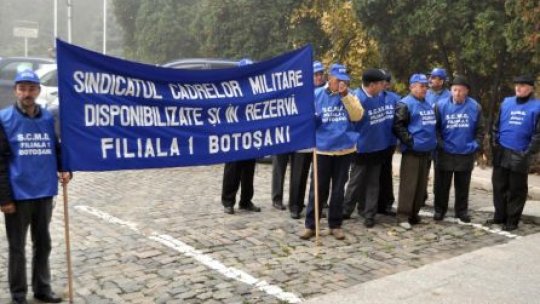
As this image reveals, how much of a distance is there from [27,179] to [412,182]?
4.53 meters

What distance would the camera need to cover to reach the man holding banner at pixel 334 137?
665 cm

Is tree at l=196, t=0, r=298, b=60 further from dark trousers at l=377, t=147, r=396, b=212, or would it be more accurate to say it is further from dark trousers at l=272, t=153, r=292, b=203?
dark trousers at l=377, t=147, r=396, b=212

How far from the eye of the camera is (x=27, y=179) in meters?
4.75

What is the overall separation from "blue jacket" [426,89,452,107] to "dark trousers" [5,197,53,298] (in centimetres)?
505

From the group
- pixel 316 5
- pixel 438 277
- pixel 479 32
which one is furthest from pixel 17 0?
pixel 438 277

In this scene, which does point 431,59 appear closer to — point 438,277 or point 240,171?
point 240,171

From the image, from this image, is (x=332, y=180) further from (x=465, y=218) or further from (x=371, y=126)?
(x=465, y=218)

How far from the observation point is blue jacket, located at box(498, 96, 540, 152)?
7277 millimetres

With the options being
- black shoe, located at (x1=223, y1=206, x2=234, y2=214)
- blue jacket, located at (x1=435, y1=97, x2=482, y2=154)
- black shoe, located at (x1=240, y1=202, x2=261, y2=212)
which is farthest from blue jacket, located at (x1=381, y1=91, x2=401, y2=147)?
black shoe, located at (x1=223, y1=206, x2=234, y2=214)

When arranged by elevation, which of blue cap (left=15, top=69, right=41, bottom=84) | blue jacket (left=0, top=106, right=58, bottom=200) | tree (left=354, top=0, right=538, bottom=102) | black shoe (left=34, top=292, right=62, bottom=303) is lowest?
black shoe (left=34, top=292, right=62, bottom=303)

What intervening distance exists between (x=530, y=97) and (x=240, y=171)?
11.8 feet

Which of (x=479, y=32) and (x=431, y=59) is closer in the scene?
(x=479, y=32)

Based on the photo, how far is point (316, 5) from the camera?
61.2 ft

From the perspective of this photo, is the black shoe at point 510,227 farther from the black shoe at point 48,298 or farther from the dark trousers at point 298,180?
the black shoe at point 48,298
